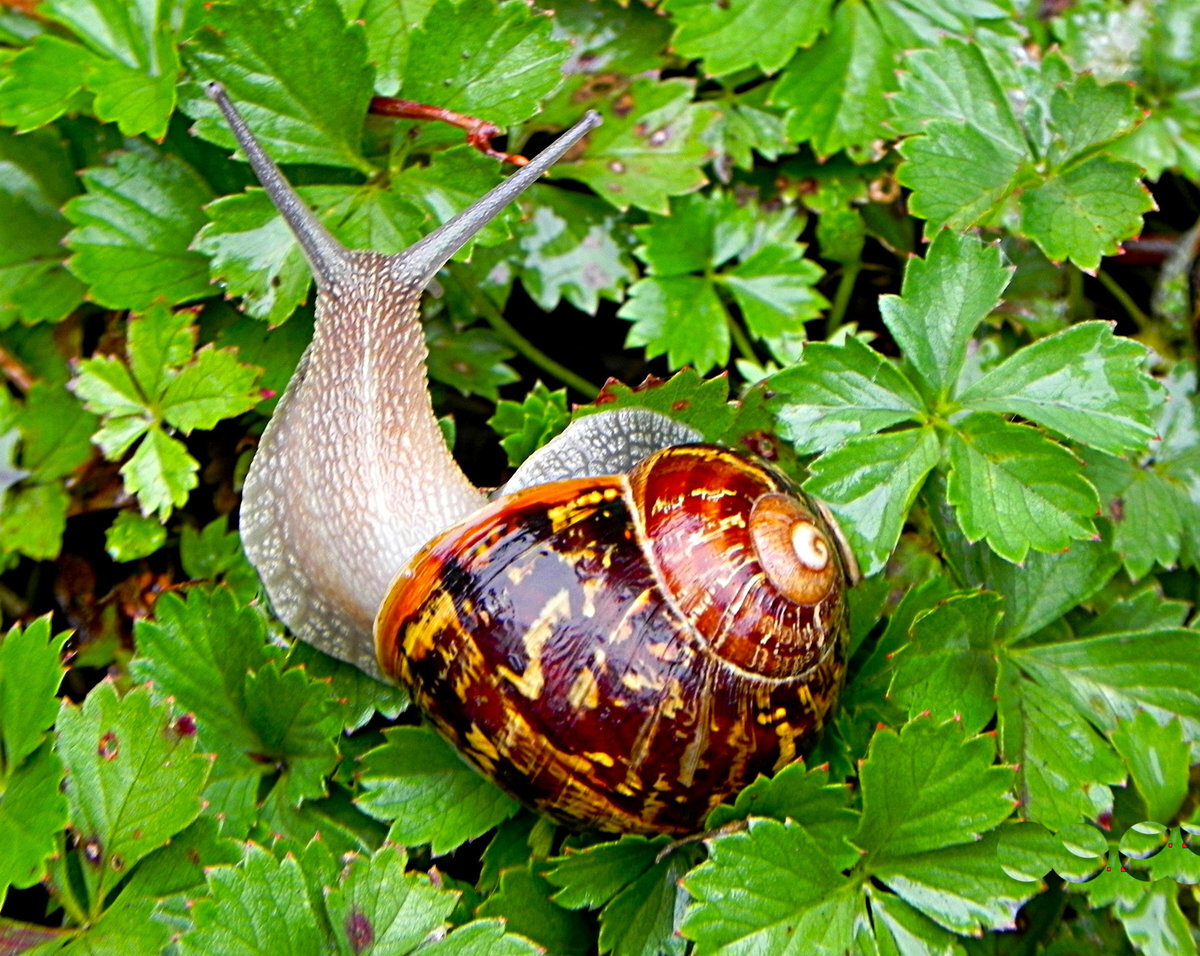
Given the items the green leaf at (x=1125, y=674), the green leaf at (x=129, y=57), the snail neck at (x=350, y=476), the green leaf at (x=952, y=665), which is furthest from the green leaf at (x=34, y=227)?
the green leaf at (x=1125, y=674)

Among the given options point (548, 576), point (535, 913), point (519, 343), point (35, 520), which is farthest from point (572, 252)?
point (535, 913)

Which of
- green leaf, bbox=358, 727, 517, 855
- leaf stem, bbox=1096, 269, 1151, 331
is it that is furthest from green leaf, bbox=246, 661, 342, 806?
leaf stem, bbox=1096, 269, 1151, 331

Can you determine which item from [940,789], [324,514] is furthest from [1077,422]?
[324,514]

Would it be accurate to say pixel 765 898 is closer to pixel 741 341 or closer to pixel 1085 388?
pixel 1085 388

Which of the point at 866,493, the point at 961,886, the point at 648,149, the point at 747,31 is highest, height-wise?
the point at 747,31

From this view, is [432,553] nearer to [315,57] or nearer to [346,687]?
[346,687]

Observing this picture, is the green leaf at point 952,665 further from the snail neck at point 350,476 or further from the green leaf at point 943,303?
the snail neck at point 350,476
